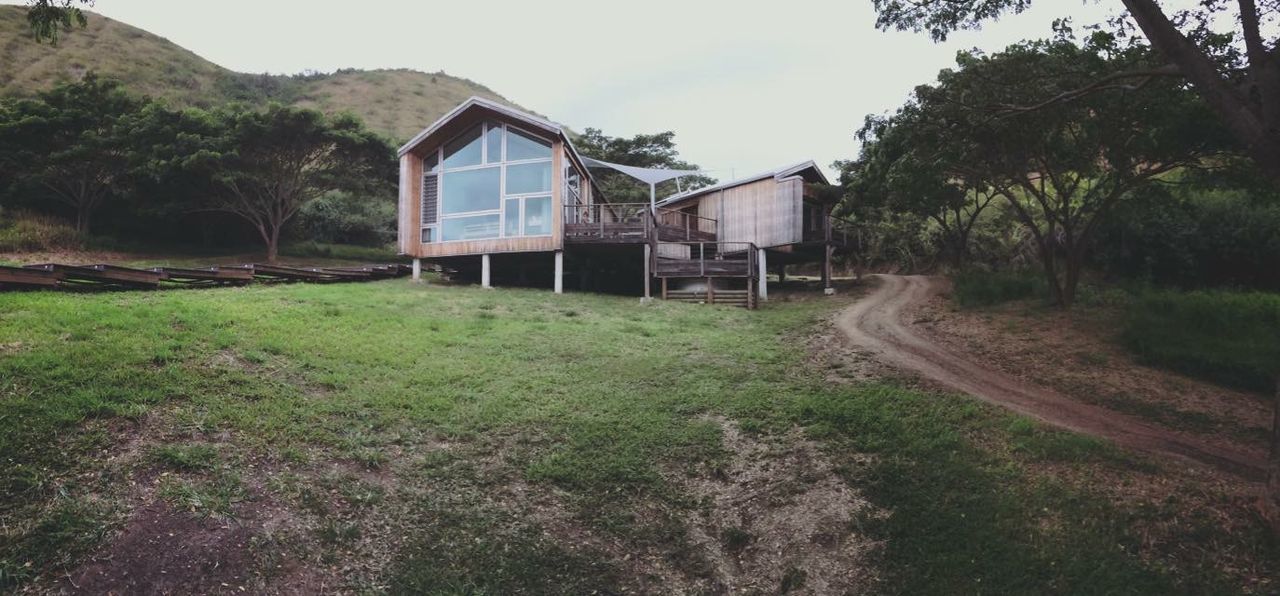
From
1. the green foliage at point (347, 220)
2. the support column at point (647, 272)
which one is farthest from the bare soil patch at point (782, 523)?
the green foliage at point (347, 220)

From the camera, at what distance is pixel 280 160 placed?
3098cm

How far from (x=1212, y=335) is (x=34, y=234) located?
1482 inches

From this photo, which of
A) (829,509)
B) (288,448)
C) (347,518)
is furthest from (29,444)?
(829,509)

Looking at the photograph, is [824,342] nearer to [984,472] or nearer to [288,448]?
[984,472]

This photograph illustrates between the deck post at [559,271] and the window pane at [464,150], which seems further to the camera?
the window pane at [464,150]

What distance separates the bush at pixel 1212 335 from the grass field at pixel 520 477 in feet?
17.8

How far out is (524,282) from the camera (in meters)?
26.4

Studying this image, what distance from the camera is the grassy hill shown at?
51.1m

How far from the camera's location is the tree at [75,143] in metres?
26.6

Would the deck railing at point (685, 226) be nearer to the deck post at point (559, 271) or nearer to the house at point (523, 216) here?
the house at point (523, 216)

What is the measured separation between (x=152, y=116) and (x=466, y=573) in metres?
31.7

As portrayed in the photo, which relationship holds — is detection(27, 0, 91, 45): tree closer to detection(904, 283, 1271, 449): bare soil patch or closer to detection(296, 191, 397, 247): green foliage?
detection(904, 283, 1271, 449): bare soil patch

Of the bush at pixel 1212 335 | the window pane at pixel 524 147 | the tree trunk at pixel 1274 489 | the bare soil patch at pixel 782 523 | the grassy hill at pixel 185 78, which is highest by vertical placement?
the grassy hill at pixel 185 78

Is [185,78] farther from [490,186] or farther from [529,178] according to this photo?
[529,178]
